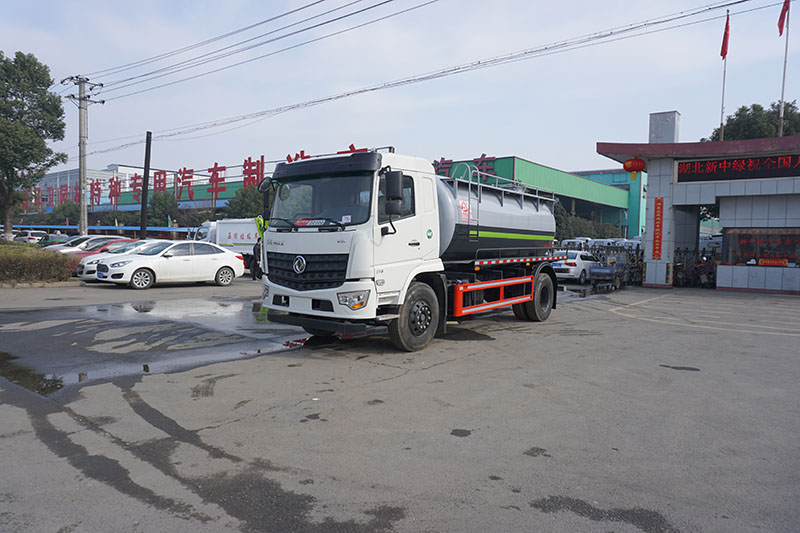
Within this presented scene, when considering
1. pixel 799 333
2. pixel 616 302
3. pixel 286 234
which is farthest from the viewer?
pixel 616 302

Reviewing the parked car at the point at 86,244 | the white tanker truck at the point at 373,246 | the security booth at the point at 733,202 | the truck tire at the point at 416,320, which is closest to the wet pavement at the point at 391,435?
the truck tire at the point at 416,320

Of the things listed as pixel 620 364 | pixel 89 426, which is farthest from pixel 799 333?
pixel 89 426

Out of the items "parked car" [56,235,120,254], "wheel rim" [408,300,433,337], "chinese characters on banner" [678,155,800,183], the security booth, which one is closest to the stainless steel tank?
"wheel rim" [408,300,433,337]

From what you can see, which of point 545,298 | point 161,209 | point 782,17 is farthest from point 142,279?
point 161,209

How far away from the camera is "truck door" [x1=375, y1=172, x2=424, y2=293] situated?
25.9ft

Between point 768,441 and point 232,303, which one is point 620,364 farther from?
point 232,303

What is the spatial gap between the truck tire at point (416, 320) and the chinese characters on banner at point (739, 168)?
17813 millimetres

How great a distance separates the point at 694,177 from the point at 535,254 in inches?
534

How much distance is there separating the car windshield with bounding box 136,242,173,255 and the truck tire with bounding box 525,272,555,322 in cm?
1166

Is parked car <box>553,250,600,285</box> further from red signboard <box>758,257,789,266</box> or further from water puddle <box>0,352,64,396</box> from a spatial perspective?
water puddle <box>0,352,64,396</box>

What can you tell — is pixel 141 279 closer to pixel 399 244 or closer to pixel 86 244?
pixel 86 244

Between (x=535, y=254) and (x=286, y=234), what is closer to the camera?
(x=286, y=234)

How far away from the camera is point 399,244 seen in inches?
323

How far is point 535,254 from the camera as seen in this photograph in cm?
1252
